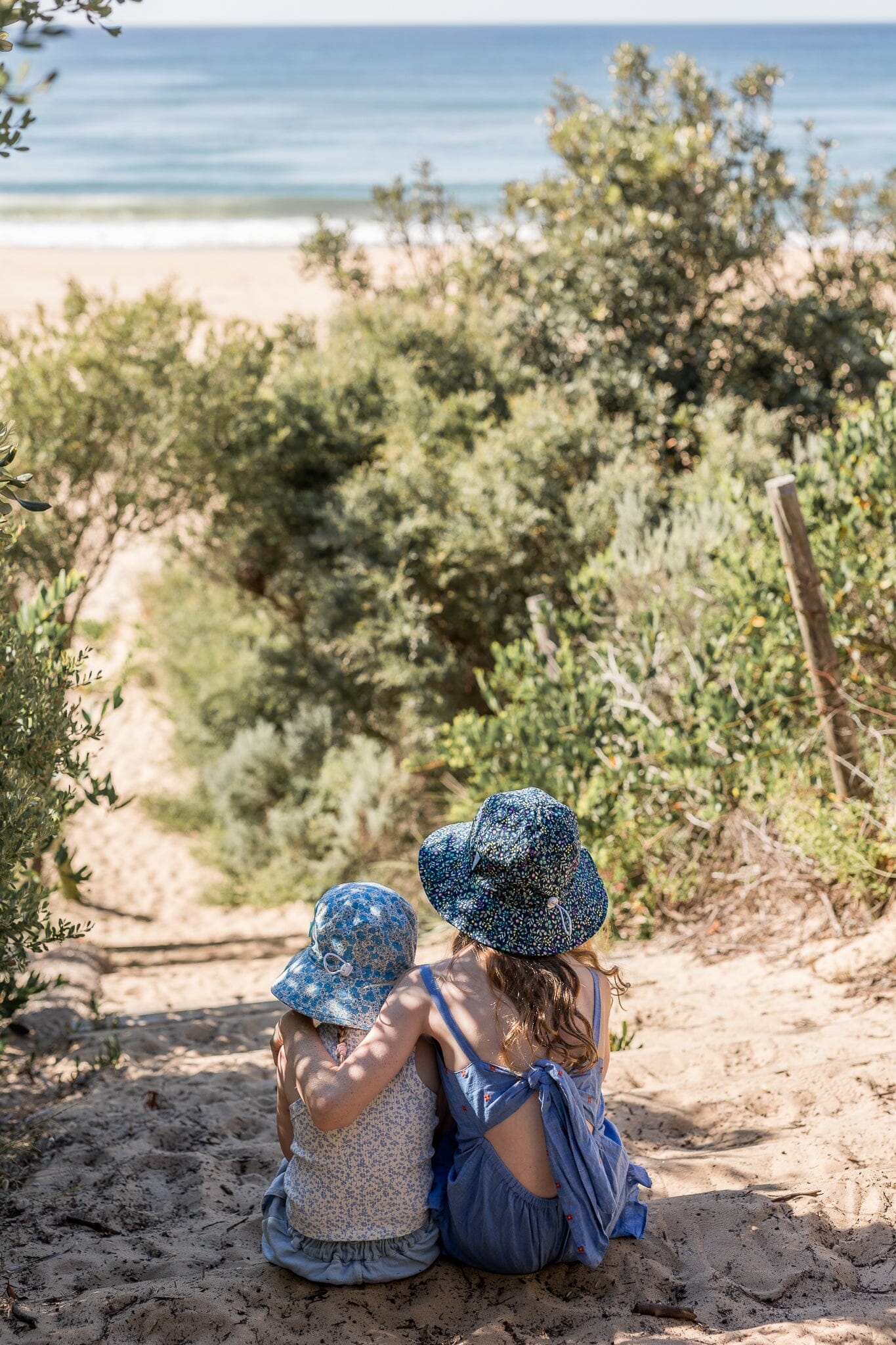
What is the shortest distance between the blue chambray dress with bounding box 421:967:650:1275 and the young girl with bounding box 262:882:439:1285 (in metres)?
0.08

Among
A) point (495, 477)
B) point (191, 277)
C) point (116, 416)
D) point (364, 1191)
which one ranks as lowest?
point (364, 1191)

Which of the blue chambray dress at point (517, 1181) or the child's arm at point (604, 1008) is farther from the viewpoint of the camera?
the child's arm at point (604, 1008)

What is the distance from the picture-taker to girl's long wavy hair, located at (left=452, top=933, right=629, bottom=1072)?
2395 millimetres

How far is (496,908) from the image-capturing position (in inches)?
94.5

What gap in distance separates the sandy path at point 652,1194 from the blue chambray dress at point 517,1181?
0.13 metres

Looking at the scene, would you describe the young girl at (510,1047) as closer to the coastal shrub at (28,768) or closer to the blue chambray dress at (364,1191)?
the blue chambray dress at (364,1191)

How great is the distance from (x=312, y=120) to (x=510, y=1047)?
69183 mm

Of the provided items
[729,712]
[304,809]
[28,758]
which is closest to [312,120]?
[304,809]

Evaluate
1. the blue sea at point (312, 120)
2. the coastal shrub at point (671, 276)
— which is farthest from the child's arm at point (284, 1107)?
the blue sea at point (312, 120)

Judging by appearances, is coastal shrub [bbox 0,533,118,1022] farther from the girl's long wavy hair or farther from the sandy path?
the girl's long wavy hair

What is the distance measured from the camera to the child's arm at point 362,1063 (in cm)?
233

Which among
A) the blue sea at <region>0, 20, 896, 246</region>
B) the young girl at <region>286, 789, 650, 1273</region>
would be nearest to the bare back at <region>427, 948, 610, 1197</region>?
the young girl at <region>286, 789, 650, 1273</region>

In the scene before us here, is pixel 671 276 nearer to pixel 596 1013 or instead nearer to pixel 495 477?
pixel 495 477

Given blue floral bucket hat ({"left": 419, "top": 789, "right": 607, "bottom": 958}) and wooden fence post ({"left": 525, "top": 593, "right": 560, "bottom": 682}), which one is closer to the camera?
blue floral bucket hat ({"left": 419, "top": 789, "right": 607, "bottom": 958})
